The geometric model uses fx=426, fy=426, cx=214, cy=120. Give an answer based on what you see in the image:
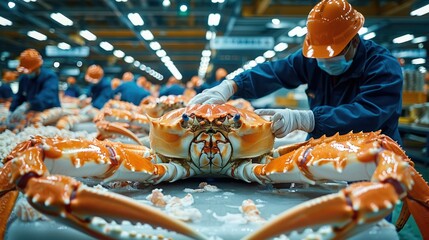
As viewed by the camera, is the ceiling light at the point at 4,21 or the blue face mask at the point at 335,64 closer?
the blue face mask at the point at 335,64

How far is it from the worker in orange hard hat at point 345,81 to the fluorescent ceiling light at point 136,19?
6.09 meters

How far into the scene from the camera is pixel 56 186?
111 centimetres

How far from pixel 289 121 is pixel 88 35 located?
9.58 m

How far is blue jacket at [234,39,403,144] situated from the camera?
2.02 m

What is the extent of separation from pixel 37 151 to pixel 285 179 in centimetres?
88

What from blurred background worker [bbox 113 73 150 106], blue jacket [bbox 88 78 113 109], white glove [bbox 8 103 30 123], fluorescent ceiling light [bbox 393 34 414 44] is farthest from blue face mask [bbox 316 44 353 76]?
fluorescent ceiling light [bbox 393 34 414 44]

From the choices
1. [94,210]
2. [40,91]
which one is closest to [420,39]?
[40,91]

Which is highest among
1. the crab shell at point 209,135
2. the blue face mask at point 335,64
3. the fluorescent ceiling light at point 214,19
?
the fluorescent ceiling light at point 214,19

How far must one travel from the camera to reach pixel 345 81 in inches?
90.3

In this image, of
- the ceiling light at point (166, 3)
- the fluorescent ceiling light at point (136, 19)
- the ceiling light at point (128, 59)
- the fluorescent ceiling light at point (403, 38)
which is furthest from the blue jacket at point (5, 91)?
the fluorescent ceiling light at point (403, 38)

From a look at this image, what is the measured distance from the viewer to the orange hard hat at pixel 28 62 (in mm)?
5398

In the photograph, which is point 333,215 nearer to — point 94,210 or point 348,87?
point 94,210

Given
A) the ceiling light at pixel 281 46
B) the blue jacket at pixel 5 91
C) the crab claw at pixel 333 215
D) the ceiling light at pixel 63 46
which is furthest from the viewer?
the ceiling light at pixel 281 46

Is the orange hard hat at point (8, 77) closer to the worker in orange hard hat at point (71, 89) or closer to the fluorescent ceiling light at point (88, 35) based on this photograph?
the fluorescent ceiling light at point (88, 35)
